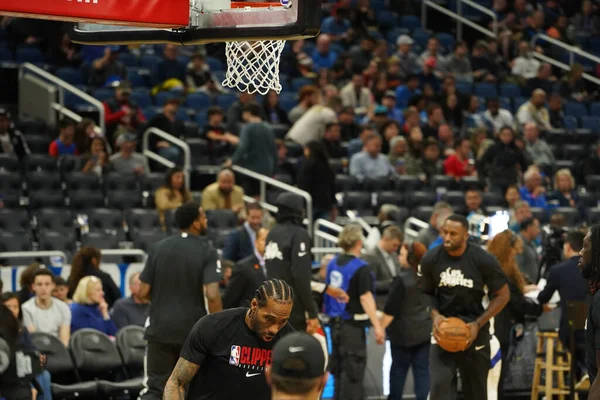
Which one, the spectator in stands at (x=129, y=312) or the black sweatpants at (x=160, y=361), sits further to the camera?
the spectator in stands at (x=129, y=312)

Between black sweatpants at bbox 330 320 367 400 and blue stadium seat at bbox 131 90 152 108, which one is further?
blue stadium seat at bbox 131 90 152 108

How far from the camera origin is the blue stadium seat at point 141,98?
736 inches

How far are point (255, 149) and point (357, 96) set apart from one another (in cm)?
401

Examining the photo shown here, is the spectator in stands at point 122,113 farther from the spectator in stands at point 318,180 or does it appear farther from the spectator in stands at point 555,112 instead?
the spectator in stands at point 555,112

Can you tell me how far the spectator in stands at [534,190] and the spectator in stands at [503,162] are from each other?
0.38 meters

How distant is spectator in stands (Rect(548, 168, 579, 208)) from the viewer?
59.0 ft

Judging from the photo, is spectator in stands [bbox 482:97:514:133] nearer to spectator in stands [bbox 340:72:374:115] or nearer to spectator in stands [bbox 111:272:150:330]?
spectator in stands [bbox 340:72:374:115]

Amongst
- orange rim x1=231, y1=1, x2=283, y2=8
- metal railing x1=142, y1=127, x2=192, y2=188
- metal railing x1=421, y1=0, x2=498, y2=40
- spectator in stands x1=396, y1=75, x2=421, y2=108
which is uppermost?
metal railing x1=421, y1=0, x2=498, y2=40

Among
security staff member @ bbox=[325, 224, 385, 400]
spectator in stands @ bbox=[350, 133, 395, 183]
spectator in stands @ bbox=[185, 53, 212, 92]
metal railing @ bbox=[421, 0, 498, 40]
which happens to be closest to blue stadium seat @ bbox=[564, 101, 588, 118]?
metal railing @ bbox=[421, 0, 498, 40]

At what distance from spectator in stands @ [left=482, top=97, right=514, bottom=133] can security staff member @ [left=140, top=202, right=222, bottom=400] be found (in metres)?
11.7

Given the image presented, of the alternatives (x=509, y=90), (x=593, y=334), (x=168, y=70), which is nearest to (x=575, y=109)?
(x=509, y=90)

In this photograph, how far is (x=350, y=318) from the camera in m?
11.0

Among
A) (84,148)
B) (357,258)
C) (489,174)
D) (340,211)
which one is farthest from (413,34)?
(357,258)

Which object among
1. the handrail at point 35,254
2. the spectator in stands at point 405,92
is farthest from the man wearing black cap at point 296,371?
the spectator in stands at point 405,92
